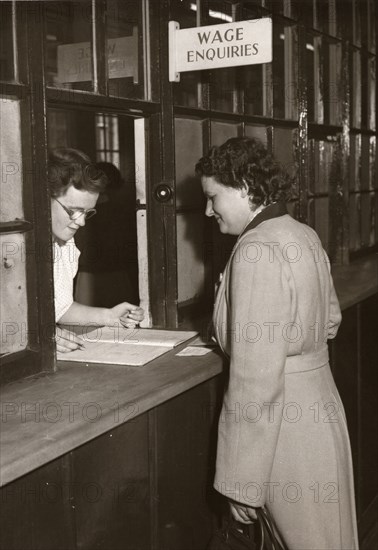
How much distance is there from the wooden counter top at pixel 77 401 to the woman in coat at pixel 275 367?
175mm

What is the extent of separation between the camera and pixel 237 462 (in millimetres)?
2082

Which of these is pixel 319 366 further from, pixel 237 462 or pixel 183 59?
pixel 183 59

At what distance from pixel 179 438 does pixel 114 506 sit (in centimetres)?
38

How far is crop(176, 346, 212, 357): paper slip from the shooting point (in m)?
2.38

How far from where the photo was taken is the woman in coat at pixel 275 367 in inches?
79.2

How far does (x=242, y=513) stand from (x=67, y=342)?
79 centimetres

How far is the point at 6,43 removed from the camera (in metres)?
2.00

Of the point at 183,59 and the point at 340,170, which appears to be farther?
the point at 340,170

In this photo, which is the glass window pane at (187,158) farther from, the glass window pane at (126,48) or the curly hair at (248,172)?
the curly hair at (248,172)

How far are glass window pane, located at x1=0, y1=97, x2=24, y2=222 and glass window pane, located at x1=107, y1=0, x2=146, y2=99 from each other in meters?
0.58

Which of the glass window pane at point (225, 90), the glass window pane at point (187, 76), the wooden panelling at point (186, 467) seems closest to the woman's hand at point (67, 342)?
the wooden panelling at point (186, 467)

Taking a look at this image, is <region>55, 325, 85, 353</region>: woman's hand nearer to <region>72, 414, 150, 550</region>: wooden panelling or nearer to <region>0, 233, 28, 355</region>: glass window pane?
<region>0, 233, 28, 355</region>: glass window pane

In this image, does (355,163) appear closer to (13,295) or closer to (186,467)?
(186,467)

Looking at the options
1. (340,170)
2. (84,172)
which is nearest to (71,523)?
(84,172)
